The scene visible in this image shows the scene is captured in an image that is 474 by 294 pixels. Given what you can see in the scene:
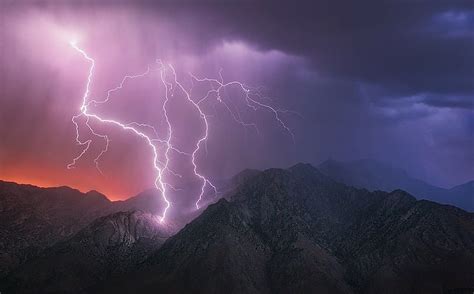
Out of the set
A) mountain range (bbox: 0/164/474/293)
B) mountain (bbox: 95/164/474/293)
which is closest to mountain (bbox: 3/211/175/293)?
mountain range (bbox: 0/164/474/293)

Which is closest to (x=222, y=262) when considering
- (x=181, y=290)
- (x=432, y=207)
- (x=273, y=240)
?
(x=181, y=290)

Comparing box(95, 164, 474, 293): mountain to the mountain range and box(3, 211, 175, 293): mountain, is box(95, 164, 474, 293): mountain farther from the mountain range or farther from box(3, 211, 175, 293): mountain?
box(3, 211, 175, 293): mountain

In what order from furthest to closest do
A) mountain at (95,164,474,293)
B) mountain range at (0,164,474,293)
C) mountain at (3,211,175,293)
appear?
mountain at (3,211,175,293)
mountain range at (0,164,474,293)
mountain at (95,164,474,293)

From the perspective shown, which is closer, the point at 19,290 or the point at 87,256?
the point at 19,290

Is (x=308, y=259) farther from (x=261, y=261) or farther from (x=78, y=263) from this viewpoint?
(x=78, y=263)

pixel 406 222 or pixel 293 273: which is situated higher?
pixel 406 222

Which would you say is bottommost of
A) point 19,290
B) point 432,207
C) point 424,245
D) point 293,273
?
point 19,290

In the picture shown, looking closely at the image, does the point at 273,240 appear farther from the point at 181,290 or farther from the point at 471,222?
the point at 471,222

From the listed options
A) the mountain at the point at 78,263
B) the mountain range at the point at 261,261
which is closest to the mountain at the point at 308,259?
the mountain range at the point at 261,261
